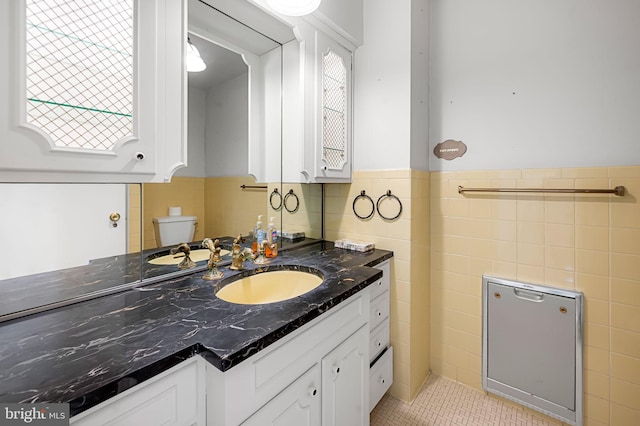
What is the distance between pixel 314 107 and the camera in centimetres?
158

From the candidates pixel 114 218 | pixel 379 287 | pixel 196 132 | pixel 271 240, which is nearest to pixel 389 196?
pixel 379 287

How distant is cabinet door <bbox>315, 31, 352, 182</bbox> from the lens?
161 cm

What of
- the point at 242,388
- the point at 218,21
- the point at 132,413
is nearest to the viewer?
the point at 132,413

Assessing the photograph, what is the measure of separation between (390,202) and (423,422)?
48.9 inches

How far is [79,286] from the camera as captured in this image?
98cm

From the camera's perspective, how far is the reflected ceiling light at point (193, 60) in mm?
1240

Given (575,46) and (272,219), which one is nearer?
(575,46)

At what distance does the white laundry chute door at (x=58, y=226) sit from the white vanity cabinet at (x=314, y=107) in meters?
0.86

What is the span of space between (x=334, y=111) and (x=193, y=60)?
31.7 inches

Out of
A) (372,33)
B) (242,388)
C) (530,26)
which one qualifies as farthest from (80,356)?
(530,26)

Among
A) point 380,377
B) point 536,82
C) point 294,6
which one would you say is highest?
point 294,6

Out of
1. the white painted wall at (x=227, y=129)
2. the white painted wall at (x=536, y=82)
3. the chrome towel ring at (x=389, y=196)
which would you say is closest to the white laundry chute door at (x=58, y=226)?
the white painted wall at (x=227, y=129)

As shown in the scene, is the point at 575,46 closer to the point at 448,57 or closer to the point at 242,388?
the point at 448,57

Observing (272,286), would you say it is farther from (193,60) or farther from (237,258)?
(193,60)
